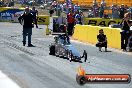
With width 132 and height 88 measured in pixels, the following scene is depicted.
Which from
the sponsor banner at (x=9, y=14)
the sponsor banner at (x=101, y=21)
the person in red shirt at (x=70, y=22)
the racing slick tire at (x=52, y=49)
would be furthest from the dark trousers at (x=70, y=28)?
the sponsor banner at (x=9, y=14)

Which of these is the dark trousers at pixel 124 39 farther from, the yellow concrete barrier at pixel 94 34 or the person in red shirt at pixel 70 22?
the person in red shirt at pixel 70 22

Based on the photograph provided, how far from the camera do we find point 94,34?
2414cm

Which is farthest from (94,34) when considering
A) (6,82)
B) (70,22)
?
(6,82)

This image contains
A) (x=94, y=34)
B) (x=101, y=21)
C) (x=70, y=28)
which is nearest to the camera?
(x=94, y=34)

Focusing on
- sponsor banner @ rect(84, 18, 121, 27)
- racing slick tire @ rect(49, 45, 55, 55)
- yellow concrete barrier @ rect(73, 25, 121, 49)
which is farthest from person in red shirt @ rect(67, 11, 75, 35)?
racing slick tire @ rect(49, 45, 55, 55)

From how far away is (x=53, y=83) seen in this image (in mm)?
11070

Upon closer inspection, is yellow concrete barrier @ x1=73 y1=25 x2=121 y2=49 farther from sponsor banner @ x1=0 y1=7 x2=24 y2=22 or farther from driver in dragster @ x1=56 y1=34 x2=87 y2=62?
sponsor banner @ x1=0 y1=7 x2=24 y2=22

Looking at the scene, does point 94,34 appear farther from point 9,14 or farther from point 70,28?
point 9,14

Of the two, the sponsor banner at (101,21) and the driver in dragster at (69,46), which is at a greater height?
the driver in dragster at (69,46)

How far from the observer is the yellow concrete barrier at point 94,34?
2190 cm

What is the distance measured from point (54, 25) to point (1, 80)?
19.7 meters

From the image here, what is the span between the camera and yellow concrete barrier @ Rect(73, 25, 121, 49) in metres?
21.9

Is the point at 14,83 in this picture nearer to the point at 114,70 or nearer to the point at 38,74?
the point at 38,74

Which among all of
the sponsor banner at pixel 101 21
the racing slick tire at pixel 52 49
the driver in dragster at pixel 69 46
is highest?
the driver in dragster at pixel 69 46
